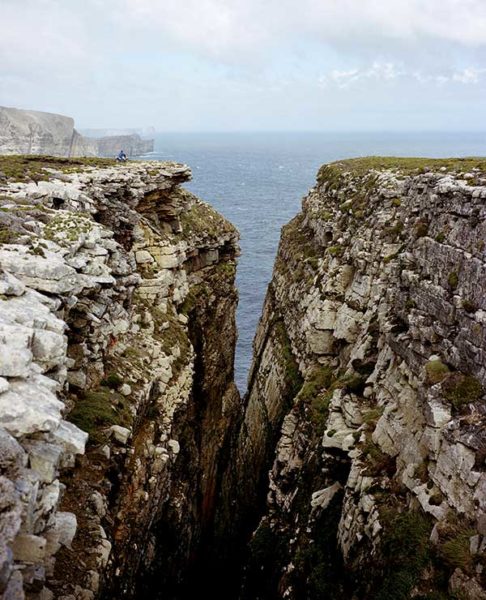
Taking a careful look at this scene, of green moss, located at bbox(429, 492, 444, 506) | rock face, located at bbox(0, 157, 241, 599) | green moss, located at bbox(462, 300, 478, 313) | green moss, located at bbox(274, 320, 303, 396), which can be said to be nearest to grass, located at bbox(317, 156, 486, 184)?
rock face, located at bbox(0, 157, 241, 599)

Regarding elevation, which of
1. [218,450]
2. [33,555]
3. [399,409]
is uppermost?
[33,555]

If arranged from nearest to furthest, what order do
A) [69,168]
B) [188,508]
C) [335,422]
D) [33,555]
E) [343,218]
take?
[33,555], [335,422], [188,508], [69,168], [343,218]

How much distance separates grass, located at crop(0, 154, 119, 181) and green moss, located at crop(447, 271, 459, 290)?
23.3 m

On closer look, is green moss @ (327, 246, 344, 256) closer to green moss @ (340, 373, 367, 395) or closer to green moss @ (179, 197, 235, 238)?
green moss @ (179, 197, 235, 238)

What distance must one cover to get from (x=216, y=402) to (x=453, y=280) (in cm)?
2846

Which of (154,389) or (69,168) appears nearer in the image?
(154,389)

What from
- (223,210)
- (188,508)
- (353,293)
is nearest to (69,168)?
(353,293)

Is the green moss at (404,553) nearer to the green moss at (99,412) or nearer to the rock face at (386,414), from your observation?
the rock face at (386,414)

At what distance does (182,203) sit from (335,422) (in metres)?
24.0

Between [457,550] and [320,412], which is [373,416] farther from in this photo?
[457,550]

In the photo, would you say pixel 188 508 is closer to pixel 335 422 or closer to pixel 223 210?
pixel 335 422

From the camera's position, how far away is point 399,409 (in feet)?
82.9

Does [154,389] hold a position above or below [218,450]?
above

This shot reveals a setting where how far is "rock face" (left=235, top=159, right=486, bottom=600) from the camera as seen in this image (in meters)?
20.0
